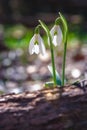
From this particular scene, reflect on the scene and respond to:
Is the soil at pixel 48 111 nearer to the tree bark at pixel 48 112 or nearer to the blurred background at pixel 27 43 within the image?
the tree bark at pixel 48 112

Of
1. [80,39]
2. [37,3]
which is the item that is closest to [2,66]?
[80,39]

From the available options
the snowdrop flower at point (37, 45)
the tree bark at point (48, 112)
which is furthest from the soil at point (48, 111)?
the snowdrop flower at point (37, 45)

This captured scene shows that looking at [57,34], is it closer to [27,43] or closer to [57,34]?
[57,34]

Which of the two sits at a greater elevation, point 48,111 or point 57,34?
point 57,34

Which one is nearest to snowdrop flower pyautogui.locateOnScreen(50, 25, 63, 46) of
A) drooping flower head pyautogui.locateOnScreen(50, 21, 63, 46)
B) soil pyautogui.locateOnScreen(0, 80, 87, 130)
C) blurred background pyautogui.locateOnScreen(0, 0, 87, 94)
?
drooping flower head pyautogui.locateOnScreen(50, 21, 63, 46)

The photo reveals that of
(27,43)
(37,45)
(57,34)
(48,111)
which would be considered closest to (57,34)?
(57,34)

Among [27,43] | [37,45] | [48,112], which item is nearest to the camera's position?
[48,112]

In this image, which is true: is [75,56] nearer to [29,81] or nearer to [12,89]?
[29,81]

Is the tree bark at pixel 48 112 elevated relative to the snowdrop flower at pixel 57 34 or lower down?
lower down

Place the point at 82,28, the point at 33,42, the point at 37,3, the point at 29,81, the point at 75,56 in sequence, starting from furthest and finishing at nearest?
the point at 37,3 < the point at 82,28 < the point at 75,56 < the point at 29,81 < the point at 33,42
